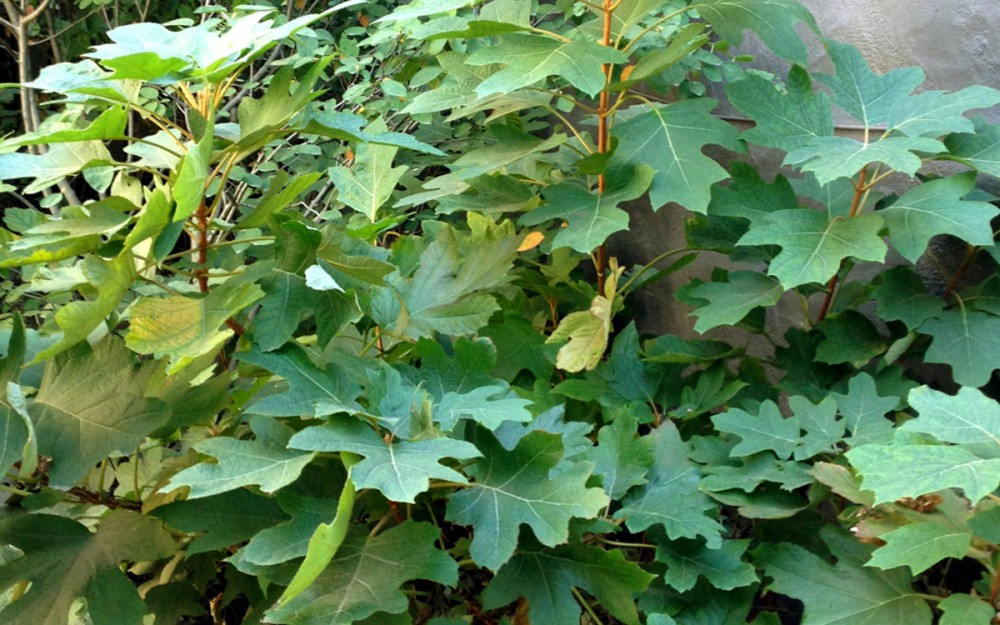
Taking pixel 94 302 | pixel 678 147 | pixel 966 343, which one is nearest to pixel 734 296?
pixel 678 147

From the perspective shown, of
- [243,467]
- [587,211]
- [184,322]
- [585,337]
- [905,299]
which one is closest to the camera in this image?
[243,467]

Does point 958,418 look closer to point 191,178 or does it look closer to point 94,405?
point 191,178

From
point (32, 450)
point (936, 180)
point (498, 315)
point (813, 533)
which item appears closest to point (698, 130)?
point (936, 180)

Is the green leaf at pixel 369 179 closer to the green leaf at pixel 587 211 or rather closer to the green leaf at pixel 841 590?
the green leaf at pixel 587 211

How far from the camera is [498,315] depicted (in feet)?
6.25

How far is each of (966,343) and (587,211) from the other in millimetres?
719

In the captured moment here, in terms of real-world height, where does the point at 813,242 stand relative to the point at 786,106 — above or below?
below

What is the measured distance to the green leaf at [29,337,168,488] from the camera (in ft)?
3.83

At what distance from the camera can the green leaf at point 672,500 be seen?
126 centimetres

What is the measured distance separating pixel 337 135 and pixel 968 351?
1.13 meters

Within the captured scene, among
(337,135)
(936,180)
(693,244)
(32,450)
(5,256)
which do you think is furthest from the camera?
(693,244)

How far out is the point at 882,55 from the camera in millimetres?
1916

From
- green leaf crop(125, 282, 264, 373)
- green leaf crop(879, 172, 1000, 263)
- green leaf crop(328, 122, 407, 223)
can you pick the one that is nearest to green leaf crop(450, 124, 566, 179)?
green leaf crop(328, 122, 407, 223)

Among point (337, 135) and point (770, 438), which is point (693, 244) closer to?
point (770, 438)
